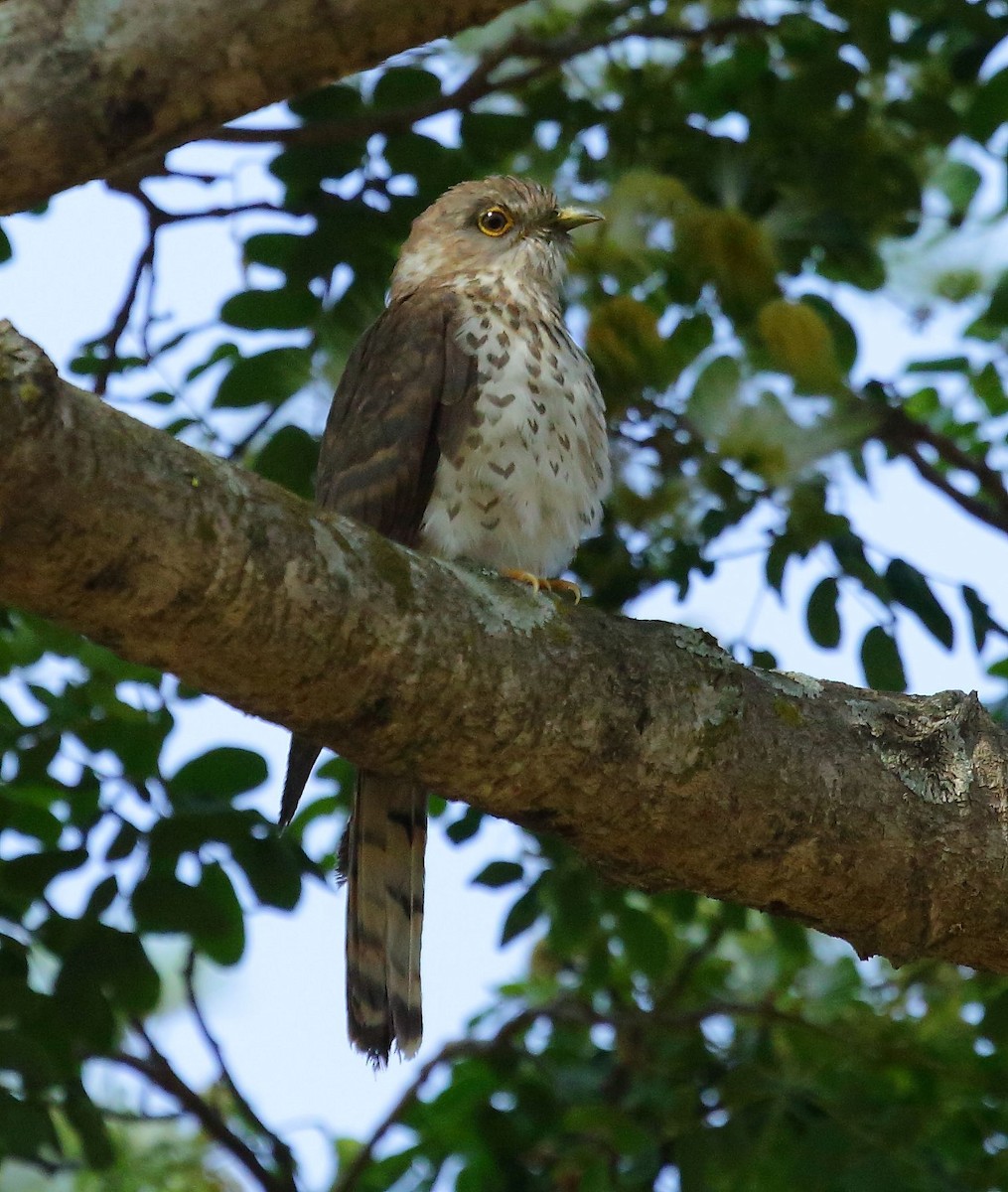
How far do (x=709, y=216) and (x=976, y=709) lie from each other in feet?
6.37

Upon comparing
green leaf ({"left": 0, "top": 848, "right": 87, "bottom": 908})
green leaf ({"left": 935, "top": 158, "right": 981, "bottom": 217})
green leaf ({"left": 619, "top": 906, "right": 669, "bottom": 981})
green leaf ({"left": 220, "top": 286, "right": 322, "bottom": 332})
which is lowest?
green leaf ({"left": 0, "top": 848, "right": 87, "bottom": 908})

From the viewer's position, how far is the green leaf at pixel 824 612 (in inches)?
162

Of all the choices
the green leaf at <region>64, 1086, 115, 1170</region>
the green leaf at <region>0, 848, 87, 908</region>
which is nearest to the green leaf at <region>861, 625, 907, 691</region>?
the green leaf at <region>0, 848, 87, 908</region>

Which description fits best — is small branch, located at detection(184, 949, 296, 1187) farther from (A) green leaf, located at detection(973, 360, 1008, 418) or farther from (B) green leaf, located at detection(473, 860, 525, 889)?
(A) green leaf, located at detection(973, 360, 1008, 418)

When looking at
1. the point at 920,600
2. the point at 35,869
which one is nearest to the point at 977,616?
the point at 920,600

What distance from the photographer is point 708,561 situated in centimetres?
437

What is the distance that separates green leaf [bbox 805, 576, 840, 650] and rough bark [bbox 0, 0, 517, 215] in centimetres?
191

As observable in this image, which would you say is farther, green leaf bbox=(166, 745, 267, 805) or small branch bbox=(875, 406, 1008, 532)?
small branch bbox=(875, 406, 1008, 532)

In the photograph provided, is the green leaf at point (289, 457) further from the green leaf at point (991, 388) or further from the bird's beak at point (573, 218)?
the green leaf at point (991, 388)

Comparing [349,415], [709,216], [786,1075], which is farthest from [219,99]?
[786,1075]

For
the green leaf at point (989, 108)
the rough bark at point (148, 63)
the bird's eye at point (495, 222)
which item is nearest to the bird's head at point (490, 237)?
the bird's eye at point (495, 222)

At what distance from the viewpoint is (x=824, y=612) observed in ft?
13.5

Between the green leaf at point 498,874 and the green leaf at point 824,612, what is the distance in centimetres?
105

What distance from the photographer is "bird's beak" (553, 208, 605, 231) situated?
4680 mm
